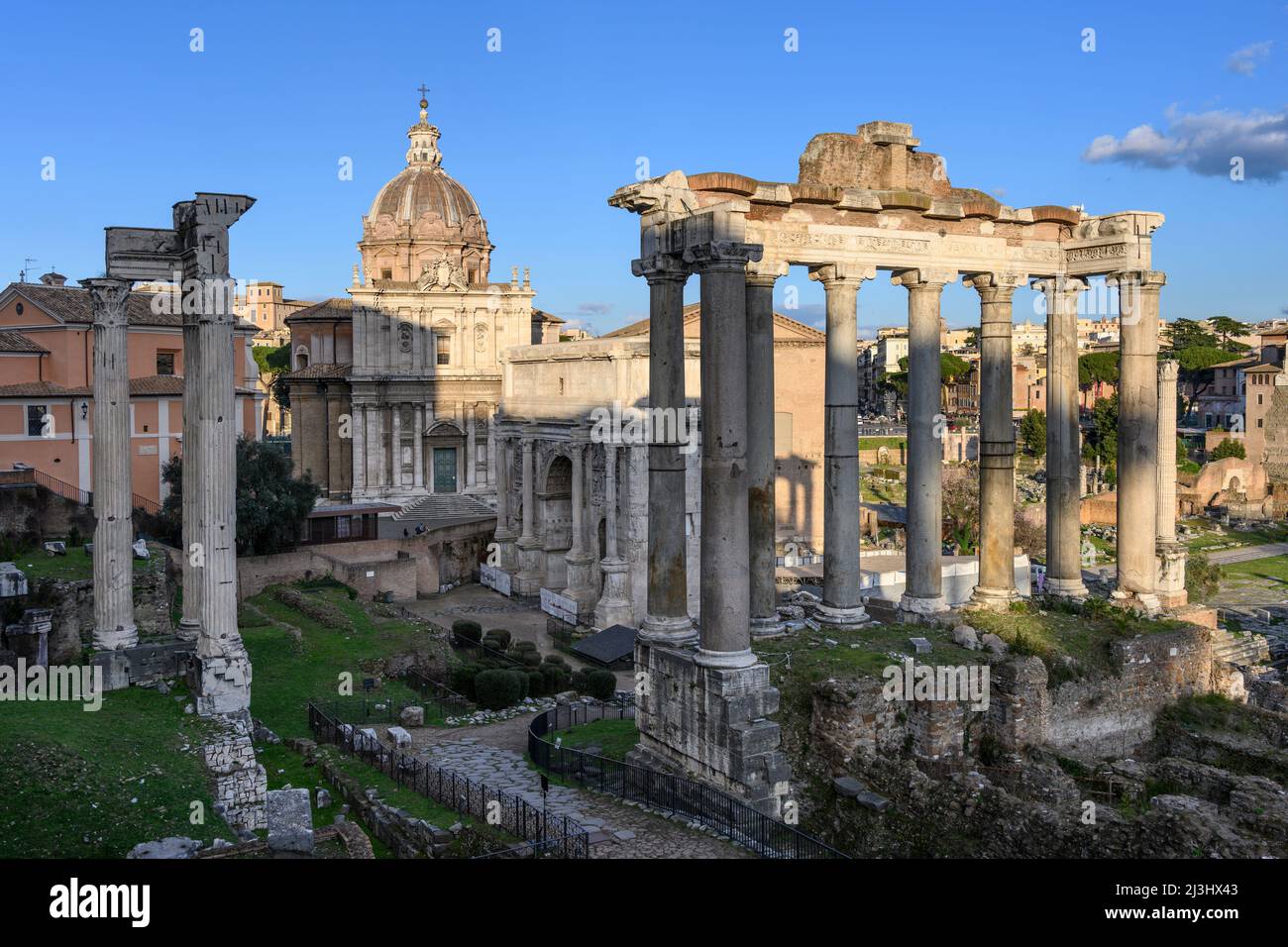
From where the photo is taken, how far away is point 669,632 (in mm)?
14023

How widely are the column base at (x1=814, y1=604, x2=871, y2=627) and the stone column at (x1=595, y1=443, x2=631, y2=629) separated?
17154mm

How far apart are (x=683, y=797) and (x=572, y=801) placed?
151cm

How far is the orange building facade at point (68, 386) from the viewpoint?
105 feet

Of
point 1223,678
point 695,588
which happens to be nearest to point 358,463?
point 695,588

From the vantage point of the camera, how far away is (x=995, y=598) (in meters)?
17.1

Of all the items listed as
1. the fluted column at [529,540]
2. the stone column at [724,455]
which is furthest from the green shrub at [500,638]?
the stone column at [724,455]

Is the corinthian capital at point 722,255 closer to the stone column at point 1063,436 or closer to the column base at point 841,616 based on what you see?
the column base at point 841,616

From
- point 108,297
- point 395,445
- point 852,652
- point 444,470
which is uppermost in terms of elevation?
point 108,297

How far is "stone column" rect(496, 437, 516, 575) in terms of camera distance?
1590 inches

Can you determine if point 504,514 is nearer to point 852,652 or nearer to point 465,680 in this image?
point 465,680

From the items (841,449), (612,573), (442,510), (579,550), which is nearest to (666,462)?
(841,449)

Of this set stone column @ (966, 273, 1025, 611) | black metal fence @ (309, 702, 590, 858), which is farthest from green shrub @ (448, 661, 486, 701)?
stone column @ (966, 273, 1025, 611)
